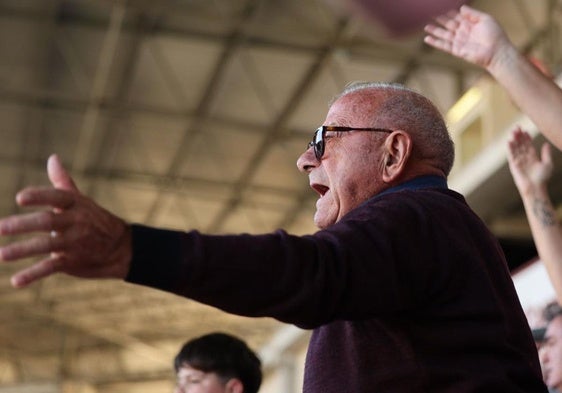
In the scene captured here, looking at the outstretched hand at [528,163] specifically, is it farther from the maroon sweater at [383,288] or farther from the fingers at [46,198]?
the fingers at [46,198]

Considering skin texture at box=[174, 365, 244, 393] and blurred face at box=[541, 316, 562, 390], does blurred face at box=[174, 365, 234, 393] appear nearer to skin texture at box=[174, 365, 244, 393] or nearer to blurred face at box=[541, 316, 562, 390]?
skin texture at box=[174, 365, 244, 393]

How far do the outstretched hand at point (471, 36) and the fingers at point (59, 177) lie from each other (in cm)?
145

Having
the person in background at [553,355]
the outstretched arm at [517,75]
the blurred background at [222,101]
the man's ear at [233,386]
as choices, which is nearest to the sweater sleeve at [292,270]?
the outstretched arm at [517,75]

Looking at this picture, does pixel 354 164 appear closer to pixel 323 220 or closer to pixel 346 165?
pixel 346 165

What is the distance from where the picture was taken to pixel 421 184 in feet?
6.47

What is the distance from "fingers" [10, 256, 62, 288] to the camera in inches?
55.2

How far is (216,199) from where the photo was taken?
1923 cm

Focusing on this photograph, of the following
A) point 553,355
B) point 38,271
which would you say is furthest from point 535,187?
point 38,271

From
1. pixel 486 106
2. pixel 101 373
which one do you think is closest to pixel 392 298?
pixel 486 106

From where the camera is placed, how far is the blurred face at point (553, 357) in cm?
337

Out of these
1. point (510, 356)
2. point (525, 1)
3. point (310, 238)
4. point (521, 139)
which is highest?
point (525, 1)

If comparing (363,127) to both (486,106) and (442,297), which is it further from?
(486,106)

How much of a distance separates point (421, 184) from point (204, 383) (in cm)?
184

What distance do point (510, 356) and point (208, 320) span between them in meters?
25.2
